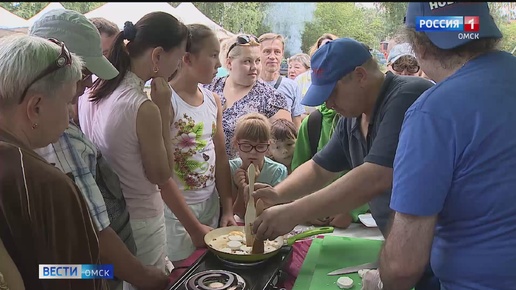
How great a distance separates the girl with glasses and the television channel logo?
100cm

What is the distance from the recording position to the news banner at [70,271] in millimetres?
765

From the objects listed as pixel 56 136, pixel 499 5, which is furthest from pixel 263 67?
pixel 56 136

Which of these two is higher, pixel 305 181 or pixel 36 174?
pixel 36 174

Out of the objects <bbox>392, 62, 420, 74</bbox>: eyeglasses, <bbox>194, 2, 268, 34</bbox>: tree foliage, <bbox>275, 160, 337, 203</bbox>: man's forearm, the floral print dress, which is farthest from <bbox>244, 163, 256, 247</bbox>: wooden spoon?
<bbox>194, 2, 268, 34</bbox>: tree foliage

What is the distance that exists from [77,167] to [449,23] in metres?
0.80

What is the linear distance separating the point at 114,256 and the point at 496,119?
824 millimetres

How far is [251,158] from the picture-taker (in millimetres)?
1822

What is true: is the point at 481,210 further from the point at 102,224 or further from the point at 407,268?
the point at 102,224

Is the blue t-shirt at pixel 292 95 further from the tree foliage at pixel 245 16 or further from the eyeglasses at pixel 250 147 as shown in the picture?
the eyeglasses at pixel 250 147

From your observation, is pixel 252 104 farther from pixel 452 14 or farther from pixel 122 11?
pixel 122 11

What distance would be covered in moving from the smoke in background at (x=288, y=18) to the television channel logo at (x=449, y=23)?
6.58 feet

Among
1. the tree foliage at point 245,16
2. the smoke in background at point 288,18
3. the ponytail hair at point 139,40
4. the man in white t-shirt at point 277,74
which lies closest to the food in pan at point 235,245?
the ponytail hair at point 139,40

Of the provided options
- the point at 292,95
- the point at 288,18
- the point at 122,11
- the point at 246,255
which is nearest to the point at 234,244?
the point at 246,255

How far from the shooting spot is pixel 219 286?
104cm
